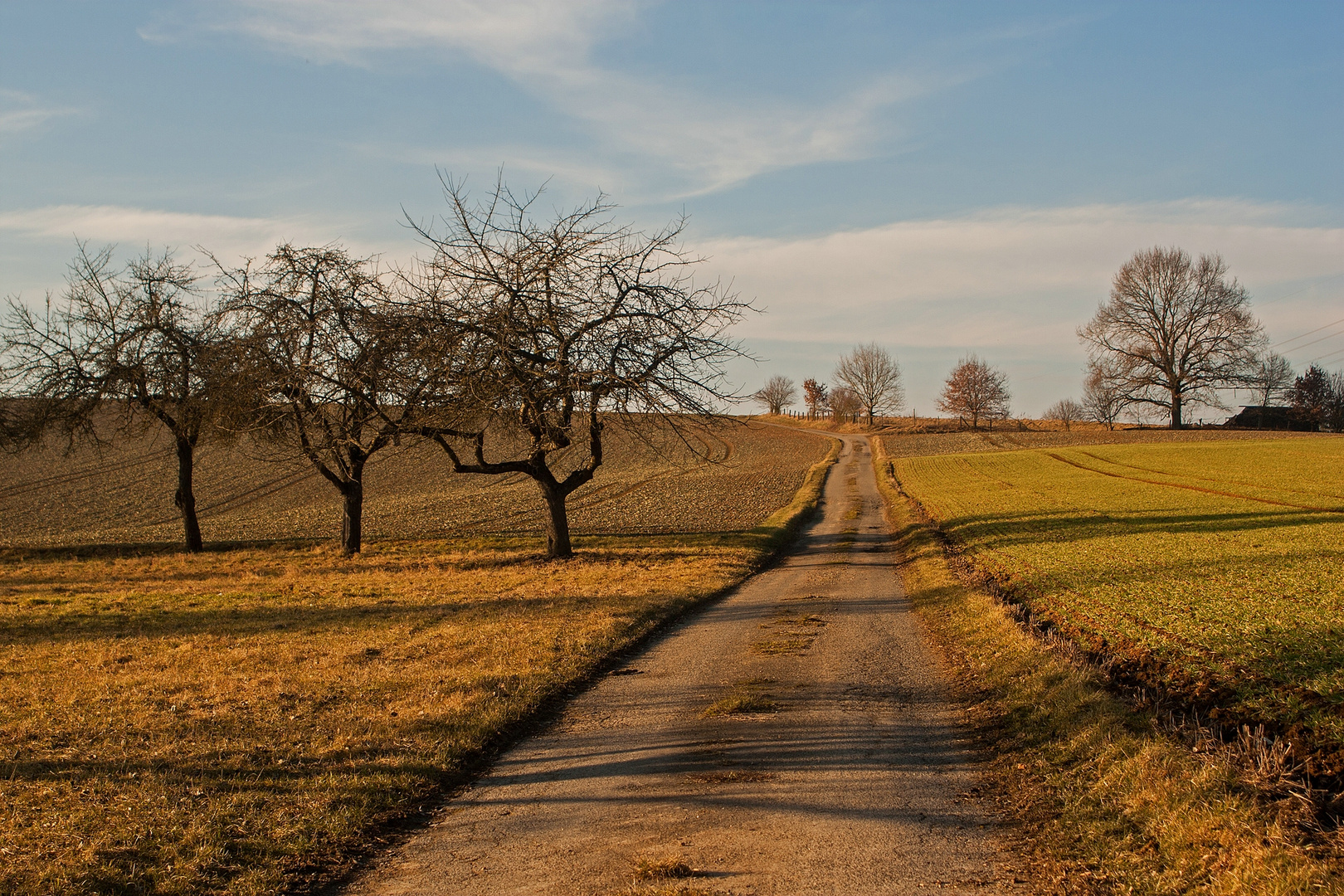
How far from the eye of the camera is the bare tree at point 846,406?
11400 centimetres

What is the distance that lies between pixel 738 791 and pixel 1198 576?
11.6 m

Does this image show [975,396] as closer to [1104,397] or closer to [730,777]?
[1104,397]

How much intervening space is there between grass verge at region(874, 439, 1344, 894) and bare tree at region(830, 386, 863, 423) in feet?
350

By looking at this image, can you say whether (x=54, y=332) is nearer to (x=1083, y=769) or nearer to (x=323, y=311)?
(x=323, y=311)

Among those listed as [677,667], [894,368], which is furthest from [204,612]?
[894,368]

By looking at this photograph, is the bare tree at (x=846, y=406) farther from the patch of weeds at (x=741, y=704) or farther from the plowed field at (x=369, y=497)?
the patch of weeds at (x=741, y=704)

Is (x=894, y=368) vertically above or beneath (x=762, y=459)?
above

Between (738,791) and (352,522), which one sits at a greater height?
(352,522)

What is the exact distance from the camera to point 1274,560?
15234 mm

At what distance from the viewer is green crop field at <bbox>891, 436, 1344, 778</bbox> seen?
777 centimetres

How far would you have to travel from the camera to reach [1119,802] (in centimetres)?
555

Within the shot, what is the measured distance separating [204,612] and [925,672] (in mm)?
12709

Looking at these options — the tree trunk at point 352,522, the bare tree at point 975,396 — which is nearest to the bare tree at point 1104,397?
the bare tree at point 975,396

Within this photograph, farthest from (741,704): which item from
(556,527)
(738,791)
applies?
(556,527)
